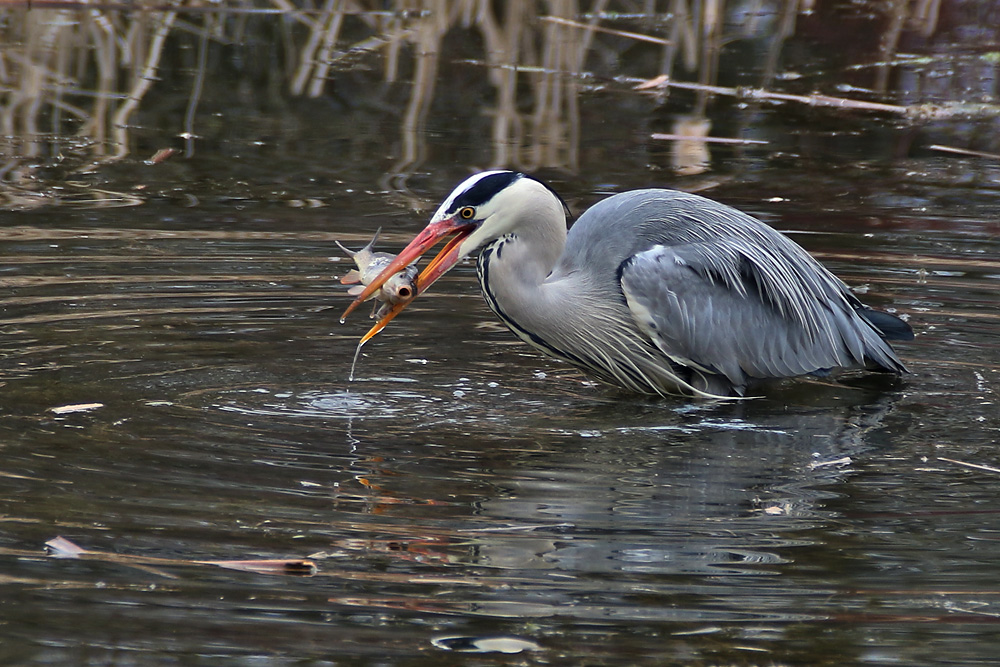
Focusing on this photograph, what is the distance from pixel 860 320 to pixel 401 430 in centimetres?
260

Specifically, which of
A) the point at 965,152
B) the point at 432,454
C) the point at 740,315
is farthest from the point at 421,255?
the point at 965,152

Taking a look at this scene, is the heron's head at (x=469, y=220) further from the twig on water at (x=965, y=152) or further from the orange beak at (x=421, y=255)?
the twig on water at (x=965, y=152)

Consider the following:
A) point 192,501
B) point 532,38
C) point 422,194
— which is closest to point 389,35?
point 532,38

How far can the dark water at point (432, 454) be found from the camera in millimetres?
3791

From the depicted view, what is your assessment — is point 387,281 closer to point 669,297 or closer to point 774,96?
point 669,297

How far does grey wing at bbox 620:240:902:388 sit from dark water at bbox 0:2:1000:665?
20 centimetres

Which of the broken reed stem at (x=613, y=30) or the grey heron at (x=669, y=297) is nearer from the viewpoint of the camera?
the grey heron at (x=669, y=297)

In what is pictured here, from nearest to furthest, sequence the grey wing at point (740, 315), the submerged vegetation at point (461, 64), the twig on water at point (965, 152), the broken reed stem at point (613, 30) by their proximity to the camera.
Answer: the grey wing at point (740, 315) → the twig on water at point (965, 152) → the submerged vegetation at point (461, 64) → the broken reed stem at point (613, 30)

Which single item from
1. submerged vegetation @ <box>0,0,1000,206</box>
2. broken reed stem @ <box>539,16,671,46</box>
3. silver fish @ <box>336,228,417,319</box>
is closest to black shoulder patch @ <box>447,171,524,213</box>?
silver fish @ <box>336,228,417,319</box>

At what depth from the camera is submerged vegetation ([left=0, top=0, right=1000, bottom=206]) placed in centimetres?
1104

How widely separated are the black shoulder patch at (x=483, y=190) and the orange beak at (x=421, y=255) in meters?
0.08

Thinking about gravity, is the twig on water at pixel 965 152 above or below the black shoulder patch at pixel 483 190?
above

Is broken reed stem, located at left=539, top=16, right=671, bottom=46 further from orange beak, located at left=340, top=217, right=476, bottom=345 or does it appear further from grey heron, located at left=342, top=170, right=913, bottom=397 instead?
orange beak, located at left=340, top=217, right=476, bottom=345

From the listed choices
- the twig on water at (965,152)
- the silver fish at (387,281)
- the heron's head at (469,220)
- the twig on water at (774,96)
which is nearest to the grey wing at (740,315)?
the heron's head at (469,220)
